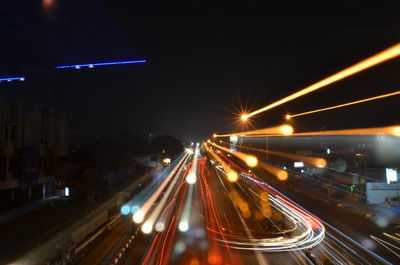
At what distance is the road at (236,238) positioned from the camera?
393 inches

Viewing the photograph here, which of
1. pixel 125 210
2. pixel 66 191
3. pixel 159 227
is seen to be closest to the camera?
pixel 159 227

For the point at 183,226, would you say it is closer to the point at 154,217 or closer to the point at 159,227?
the point at 159,227

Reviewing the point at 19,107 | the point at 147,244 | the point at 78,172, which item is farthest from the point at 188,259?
the point at 78,172

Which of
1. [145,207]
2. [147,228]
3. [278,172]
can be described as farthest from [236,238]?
[278,172]

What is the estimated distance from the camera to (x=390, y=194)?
2309 centimetres

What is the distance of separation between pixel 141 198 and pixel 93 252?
10989mm

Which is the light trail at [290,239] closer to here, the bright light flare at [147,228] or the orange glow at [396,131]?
the bright light flare at [147,228]

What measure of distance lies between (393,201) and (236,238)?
54.0 feet

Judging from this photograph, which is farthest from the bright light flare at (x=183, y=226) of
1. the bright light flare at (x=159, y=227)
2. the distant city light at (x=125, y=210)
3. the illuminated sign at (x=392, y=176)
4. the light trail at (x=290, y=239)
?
the illuminated sign at (x=392, y=176)

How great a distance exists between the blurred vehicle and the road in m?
6.53

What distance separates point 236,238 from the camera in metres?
12.4

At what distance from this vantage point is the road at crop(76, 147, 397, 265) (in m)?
9.98

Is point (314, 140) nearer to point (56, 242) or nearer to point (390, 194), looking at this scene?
point (390, 194)

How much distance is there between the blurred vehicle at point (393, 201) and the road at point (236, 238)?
6.53 metres
